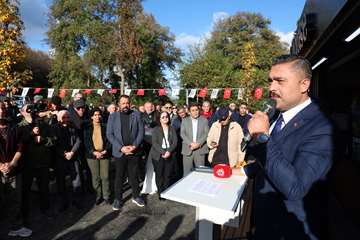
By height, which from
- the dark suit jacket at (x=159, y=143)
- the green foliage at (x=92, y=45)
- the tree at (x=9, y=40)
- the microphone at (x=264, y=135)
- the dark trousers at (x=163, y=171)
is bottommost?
the dark trousers at (x=163, y=171)

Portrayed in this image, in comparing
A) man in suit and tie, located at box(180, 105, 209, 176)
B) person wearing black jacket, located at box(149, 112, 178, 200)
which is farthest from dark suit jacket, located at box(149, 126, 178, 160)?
man in suit and tie, located at box(180, 105, 209, 176)

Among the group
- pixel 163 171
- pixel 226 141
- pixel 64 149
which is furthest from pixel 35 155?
pixel 226 141

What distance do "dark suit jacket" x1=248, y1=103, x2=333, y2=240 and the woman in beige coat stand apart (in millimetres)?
3649

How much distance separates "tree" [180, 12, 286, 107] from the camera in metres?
28.3

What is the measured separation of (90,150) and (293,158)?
4.66 meters

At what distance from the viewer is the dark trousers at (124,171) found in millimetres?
5461

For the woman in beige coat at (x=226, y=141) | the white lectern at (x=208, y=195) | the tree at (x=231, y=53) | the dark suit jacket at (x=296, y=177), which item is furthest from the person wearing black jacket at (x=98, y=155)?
the tree at (x=231, y=53)

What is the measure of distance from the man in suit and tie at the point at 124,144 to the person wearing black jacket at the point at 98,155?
23 cm

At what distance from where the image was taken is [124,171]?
5.58 metres

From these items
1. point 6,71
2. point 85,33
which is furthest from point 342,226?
point 85,33

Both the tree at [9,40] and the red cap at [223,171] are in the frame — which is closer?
the red cap at [223,171]

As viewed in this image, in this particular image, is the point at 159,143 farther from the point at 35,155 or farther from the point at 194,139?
the point at 35,155

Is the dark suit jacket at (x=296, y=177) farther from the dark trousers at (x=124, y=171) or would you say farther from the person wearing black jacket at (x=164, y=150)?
the person wearing black jacket at (x=164, y=150)

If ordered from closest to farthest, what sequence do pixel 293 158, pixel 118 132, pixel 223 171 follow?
pixel 293 158, pixel 223 171, pixel 118 132
